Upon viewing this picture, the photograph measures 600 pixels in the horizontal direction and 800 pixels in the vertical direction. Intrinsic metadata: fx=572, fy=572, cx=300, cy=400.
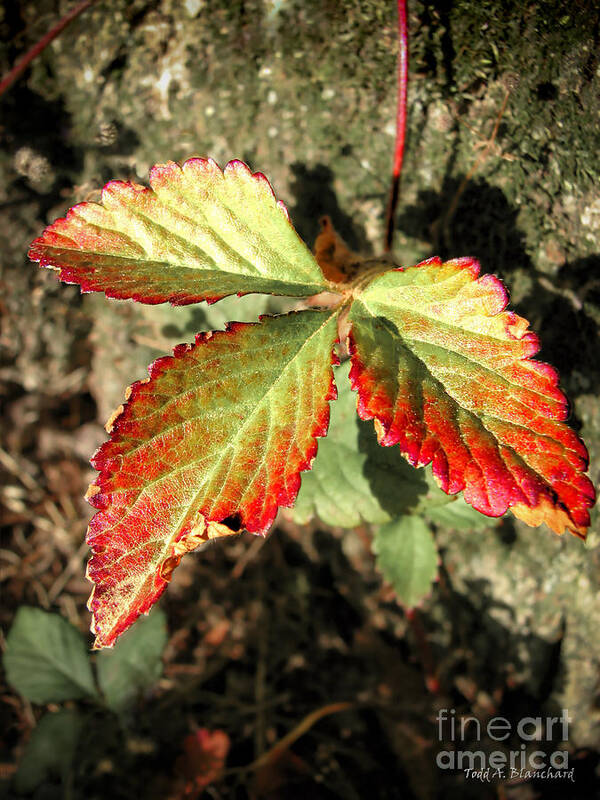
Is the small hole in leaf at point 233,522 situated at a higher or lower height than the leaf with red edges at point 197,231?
lower

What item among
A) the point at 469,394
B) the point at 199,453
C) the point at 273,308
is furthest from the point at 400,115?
the point at 199,453

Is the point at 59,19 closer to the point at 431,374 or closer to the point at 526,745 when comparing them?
the point at 431,374

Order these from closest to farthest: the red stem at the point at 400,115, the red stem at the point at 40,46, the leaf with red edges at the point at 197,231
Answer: the leaf with red edges at the point at 197,231 → the red stem at the point at 400,115 → the red stem at the point at 40,46

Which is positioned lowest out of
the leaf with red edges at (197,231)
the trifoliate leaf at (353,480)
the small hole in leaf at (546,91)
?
the trifoliate leaf at (353,480)

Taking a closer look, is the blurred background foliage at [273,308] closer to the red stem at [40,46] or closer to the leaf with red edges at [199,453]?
the red stem at [40,46]

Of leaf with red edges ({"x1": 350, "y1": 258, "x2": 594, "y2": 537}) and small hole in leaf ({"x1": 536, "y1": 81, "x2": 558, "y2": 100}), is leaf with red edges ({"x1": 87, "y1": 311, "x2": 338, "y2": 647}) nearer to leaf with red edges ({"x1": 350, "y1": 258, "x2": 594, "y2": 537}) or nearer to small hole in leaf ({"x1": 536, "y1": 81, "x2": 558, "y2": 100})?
leaf with red edges ({"x1": 350, "y1": 258, "x2": 594, "y2": 537})

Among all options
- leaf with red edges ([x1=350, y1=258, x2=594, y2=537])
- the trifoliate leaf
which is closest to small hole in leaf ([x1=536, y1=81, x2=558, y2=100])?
leaf with red edges ([x1=350, y1=258, x2=594, y2=537])

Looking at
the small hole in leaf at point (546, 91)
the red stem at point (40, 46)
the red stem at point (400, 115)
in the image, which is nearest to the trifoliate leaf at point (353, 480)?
the red stem at point (400, 115)
